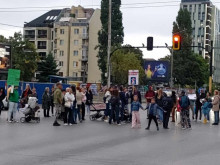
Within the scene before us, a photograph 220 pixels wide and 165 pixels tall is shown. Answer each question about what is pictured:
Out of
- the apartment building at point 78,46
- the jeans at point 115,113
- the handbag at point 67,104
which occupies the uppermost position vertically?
the apartment building at point 78,46

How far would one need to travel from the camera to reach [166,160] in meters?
12.7

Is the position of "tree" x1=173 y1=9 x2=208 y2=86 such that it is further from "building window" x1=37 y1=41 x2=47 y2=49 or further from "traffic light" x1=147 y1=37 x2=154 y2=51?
"traffic light" x1=147 y1=37 x2=154 y2=51

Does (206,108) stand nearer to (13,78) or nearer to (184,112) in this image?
(184,112)

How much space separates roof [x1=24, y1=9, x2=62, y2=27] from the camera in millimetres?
127981

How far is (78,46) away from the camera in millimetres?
117625

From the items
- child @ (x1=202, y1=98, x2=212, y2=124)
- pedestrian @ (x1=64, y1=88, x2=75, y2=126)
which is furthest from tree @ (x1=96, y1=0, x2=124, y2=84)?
pedestrian @ (x1=64, y1=88, x2=75, y2=126)

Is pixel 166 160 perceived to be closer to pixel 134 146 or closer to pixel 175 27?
pixel 134 146

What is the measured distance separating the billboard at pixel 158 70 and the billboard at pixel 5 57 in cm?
3405

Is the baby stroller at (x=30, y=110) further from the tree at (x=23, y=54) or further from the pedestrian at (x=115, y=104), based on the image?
the tree at (x=23, y=54)

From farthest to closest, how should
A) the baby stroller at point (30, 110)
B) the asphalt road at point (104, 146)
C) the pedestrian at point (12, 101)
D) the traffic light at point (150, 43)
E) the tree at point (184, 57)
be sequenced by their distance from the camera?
the tree at point (184, 57) < the traffic light at point (150, 43) < the baby stroller at point (30, 110) < the pedestrian at point (12, 101) < the asphalt road at point (104, 146)

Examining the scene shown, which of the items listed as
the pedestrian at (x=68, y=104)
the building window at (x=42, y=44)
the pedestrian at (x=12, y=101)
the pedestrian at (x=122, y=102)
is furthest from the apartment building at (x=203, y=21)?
the pedestrian at (x=68, y=104)

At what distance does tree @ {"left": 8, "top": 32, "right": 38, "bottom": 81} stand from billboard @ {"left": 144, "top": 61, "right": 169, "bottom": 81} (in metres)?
17.5

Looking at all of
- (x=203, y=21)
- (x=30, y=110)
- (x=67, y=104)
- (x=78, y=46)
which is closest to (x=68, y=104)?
(x=67, y=104)

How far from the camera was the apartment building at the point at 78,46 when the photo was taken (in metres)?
117
